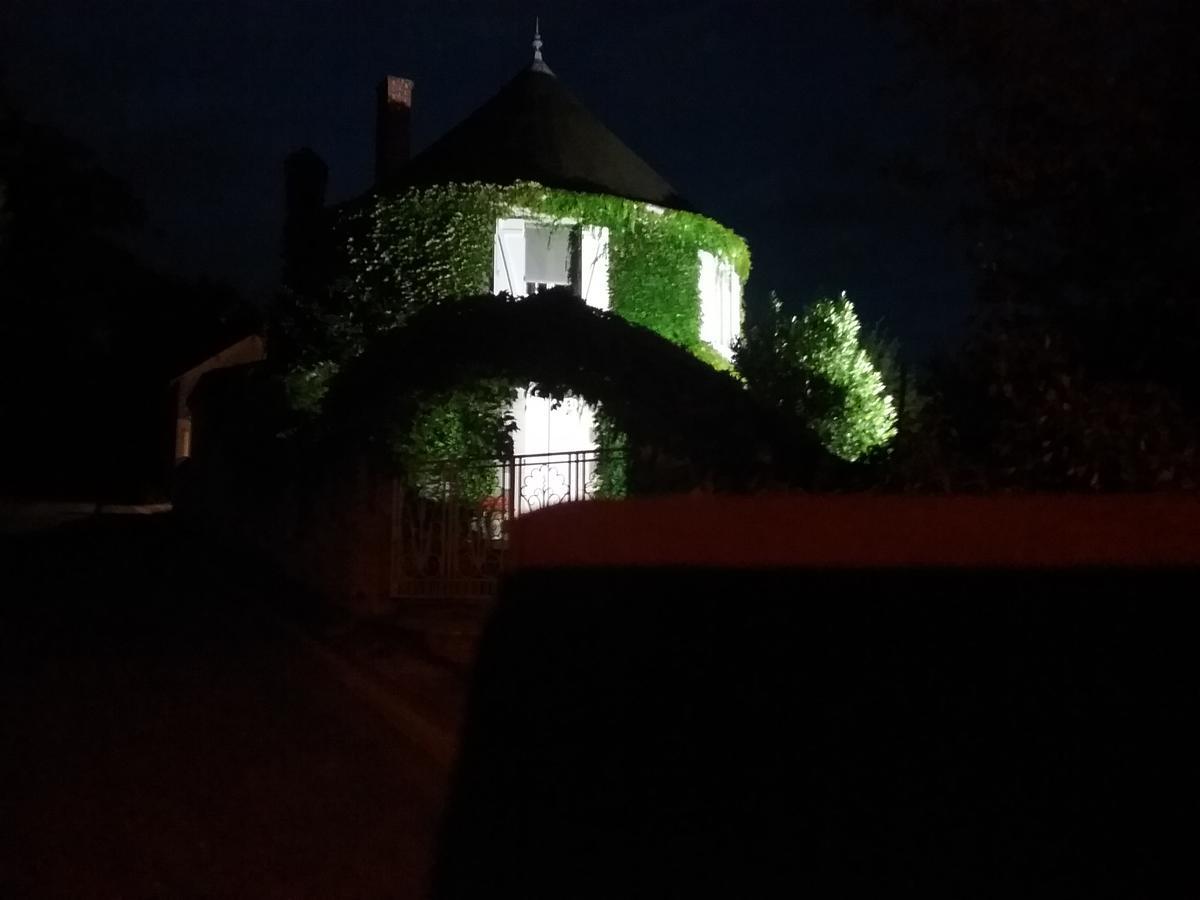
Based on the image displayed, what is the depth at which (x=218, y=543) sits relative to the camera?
20531mm

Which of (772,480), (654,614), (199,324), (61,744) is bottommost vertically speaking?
(61,744)

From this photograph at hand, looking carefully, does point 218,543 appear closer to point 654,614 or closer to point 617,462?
point 617,462

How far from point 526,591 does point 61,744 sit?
229 inches

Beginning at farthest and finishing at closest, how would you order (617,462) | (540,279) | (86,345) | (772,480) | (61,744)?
(86,345) < (540,279) < (617,462) < (772,480) < (61,744)

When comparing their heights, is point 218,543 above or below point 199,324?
below

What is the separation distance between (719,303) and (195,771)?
12911 millimetres

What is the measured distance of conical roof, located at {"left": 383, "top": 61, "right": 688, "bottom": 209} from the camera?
16.6 m

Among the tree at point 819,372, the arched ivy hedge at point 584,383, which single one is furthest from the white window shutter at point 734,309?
the arched ivy hedge at point 584,383

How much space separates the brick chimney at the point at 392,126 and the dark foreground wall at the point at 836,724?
1901 centimetres

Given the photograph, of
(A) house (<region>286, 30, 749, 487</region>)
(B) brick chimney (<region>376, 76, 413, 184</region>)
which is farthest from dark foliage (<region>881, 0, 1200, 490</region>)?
(B) brick chimney (<region>376, 76, 413, 184</region>)

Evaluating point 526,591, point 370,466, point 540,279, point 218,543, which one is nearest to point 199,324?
point 218,543

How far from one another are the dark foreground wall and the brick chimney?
62.4 ft

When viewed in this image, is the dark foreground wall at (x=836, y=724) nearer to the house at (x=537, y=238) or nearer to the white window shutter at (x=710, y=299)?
the house at (x=537, y=238)

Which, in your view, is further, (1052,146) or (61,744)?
(1052,146)
